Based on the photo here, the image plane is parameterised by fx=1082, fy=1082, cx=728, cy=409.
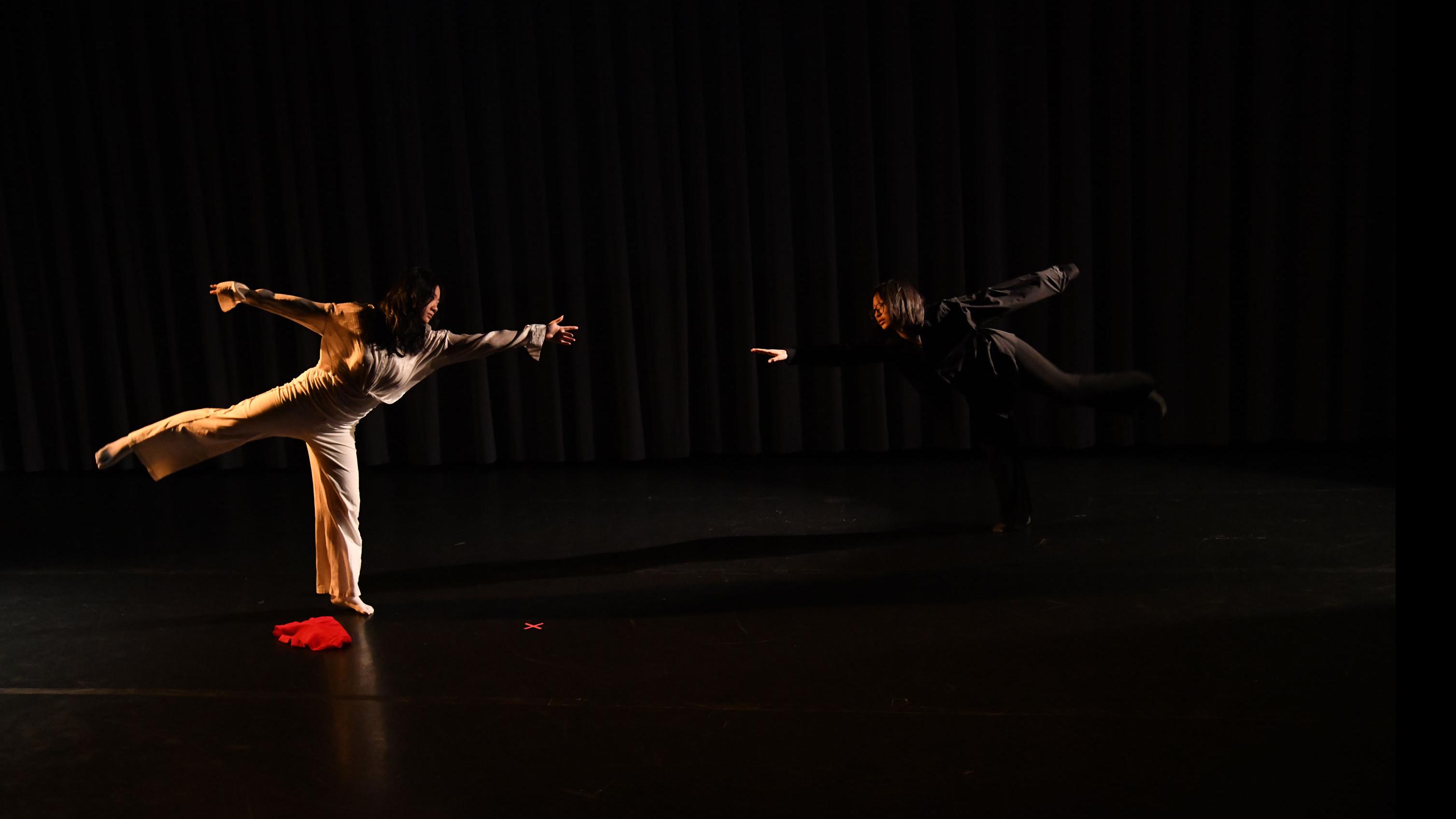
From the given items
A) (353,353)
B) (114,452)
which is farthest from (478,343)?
(114,452)

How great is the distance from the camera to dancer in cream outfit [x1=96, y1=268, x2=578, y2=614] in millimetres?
3303

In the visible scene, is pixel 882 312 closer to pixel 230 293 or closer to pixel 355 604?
pixel 355 604

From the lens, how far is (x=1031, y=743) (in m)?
2.32

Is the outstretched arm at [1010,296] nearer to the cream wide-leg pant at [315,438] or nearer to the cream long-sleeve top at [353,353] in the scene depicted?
the cream long-sleeve top at [353,353]

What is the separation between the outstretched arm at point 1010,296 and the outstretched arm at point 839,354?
0.33 m

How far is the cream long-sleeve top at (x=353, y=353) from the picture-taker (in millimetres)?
3311

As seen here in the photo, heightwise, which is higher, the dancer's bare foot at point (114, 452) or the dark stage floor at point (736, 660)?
the dancer's bare foot at point (114, 452)

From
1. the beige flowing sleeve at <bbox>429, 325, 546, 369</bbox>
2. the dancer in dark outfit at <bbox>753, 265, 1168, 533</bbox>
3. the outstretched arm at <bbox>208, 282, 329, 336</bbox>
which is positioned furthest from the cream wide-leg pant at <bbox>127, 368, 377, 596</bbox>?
the dancer in dark outfit at <bbox>753, 265, 1168, 533</bbox>

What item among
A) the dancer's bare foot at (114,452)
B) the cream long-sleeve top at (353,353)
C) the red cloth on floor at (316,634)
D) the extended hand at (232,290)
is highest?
the extended hand at (232,290)

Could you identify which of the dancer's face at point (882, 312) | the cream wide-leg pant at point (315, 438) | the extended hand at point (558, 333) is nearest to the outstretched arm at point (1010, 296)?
the dancer's face at point (882, 312)

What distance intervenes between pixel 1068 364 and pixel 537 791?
4310 millimetres

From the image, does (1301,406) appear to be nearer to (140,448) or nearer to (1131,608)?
(1131,608)

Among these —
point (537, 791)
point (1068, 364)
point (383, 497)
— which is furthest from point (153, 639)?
point (1068, 364)

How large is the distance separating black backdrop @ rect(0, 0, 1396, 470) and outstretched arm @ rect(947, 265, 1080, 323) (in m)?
1.75
